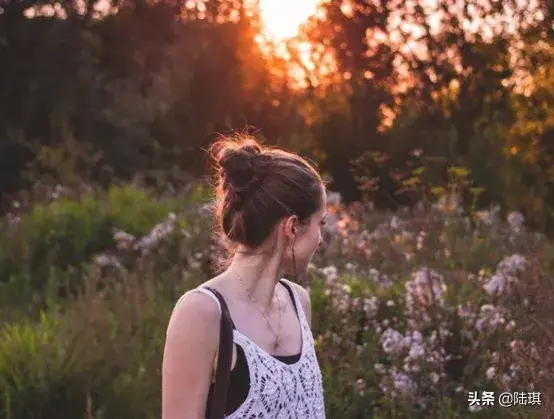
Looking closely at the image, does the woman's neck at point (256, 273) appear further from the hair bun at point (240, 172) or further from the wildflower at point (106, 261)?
the wildflower at point (106, 261)

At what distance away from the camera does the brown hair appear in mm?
2322

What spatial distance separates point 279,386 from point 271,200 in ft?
1.57

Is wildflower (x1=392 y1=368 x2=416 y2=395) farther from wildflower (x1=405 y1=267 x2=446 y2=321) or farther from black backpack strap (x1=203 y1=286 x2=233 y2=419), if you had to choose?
black backpack strap (x1=203 y1=286 x2=233 y2=419)

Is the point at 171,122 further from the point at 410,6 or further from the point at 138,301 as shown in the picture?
the point at 138,301

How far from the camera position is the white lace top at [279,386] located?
224 cm

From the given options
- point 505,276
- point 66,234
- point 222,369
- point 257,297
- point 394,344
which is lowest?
point 222,369

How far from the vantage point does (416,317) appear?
17.5ft

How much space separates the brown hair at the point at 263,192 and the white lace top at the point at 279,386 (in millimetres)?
238

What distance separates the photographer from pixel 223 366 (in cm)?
215

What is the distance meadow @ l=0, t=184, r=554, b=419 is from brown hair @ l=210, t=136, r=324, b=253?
175 cm

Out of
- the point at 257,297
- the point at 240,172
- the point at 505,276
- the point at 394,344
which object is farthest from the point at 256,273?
the point at 505,276

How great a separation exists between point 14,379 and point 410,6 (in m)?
19.5

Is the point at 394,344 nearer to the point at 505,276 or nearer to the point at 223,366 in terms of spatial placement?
the point at 505,276

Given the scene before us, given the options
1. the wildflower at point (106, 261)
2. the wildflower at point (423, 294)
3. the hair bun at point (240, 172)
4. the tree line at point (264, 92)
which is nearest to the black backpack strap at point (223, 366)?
the hair bun at point (240, 172)
